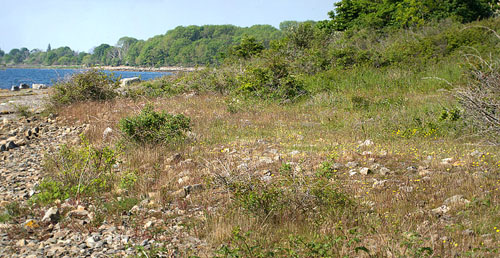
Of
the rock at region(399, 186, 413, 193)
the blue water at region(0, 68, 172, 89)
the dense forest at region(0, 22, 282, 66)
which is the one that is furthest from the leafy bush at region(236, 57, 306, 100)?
the dense forest at region(0, 22, 282, 66)

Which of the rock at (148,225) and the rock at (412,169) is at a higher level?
the rock at (412,169)

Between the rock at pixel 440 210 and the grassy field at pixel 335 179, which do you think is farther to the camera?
the rock at pixel 440 210

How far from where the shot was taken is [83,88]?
1227 cm

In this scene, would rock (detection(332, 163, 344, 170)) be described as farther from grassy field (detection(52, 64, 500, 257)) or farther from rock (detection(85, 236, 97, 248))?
rock (detection(85, 236, 97, 248))

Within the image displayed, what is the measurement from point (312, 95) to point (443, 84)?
4.17m

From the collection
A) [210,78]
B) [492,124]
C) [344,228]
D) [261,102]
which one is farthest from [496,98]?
[210,78]

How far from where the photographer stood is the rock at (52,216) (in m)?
4.07

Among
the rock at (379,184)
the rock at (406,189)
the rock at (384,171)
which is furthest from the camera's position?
the rock at (384,171)

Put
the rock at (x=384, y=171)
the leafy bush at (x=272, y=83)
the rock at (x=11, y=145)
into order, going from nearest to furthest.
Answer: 1. the rock at (x=384, y=171)
2. the rock at (x=11, y=145)
3. the leafy bush at (x=272, y=83)

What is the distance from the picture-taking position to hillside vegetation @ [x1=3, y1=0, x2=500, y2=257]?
10.8ft

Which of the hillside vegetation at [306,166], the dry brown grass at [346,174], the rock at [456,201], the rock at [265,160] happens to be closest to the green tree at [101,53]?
the hillside vegetation at [306,166]

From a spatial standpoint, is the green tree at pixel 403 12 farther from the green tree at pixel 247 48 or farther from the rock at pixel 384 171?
the rock at pixel 384 171

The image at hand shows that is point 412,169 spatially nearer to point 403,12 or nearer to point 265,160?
point 265,160

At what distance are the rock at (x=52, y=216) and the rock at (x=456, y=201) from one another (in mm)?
4024
